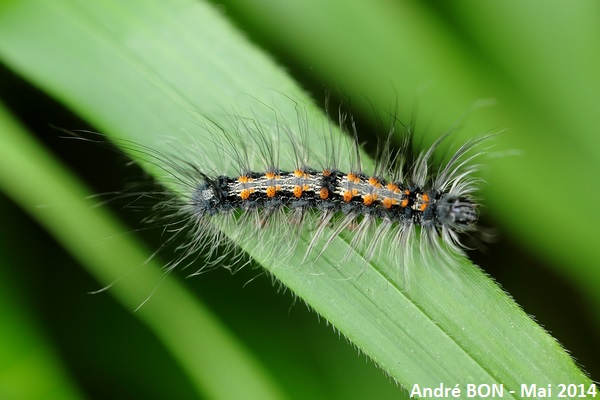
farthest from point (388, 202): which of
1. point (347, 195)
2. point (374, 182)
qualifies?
point (347, 195)

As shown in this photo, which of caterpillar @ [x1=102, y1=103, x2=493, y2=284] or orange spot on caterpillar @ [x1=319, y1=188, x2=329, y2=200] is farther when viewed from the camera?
orange spot on caterpillar @ [x1=319, y1=188, x2=329, y2=200]

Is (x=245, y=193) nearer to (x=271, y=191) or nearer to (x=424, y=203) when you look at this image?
(x=271, y=191)

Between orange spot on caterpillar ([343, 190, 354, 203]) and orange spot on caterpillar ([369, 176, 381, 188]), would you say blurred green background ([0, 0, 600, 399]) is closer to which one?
orange spot on caterpillar ([369, 176, 381, 188])

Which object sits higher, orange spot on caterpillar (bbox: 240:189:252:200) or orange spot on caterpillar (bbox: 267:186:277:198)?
orange spot on caterpillar (bbox: 267:186:277:198)

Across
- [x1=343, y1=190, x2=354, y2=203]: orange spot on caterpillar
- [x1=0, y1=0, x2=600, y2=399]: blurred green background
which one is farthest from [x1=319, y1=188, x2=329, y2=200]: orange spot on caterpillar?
[x1=0, y1=0, x2=600, y2=399]: blurred green background

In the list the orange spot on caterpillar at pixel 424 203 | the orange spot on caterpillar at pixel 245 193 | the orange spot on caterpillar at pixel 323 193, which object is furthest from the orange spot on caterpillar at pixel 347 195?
the orange spot on caterpillar at pixel 245 193
